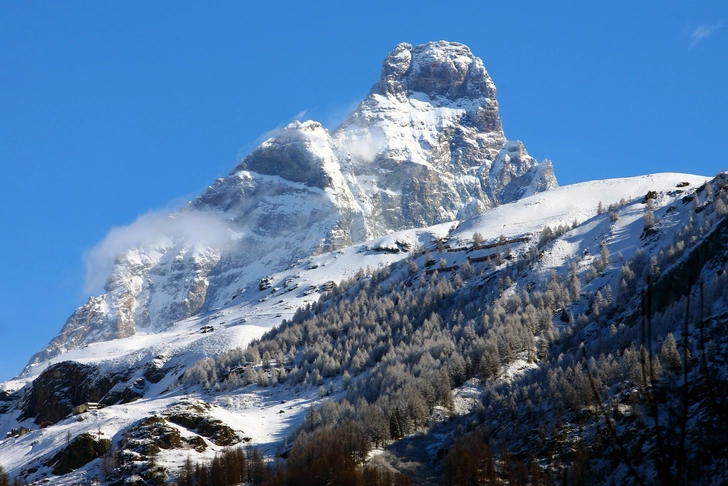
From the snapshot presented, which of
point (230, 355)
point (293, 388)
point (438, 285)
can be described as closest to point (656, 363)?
point (293, 388)

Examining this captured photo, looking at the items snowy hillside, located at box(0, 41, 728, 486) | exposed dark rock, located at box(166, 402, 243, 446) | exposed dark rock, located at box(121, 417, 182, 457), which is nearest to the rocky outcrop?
snowy hillside, located at box(0, 41, 728, 486)

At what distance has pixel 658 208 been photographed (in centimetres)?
19838

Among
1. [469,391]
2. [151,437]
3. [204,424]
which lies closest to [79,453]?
[151,437]

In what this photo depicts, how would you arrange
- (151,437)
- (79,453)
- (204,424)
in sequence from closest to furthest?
(151,437), (79,453), (204,424)

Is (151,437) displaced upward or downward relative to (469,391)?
upward

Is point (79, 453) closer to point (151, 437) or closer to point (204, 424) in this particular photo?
point (151, 437)

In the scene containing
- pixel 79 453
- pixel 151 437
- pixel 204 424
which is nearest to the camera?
pixel 151 437

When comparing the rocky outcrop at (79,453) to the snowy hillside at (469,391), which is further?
the rocky outcrop at (79,453)

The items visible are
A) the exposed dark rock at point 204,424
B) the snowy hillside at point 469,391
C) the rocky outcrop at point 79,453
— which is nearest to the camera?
the snowy hillside at point 469,391

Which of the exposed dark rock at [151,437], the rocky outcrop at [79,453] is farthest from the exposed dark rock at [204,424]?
the rocky outcrop at [79,453]

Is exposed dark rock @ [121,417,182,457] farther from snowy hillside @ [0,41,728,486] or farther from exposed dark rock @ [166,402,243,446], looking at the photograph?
exposed dark rock @ [166,402,243,446]

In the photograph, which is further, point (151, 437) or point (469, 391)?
point (469, 391)

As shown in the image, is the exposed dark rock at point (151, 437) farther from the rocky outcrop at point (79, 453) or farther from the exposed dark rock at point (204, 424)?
the rocky outcrop at point (79, 453)

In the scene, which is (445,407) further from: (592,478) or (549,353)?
(592,478)
